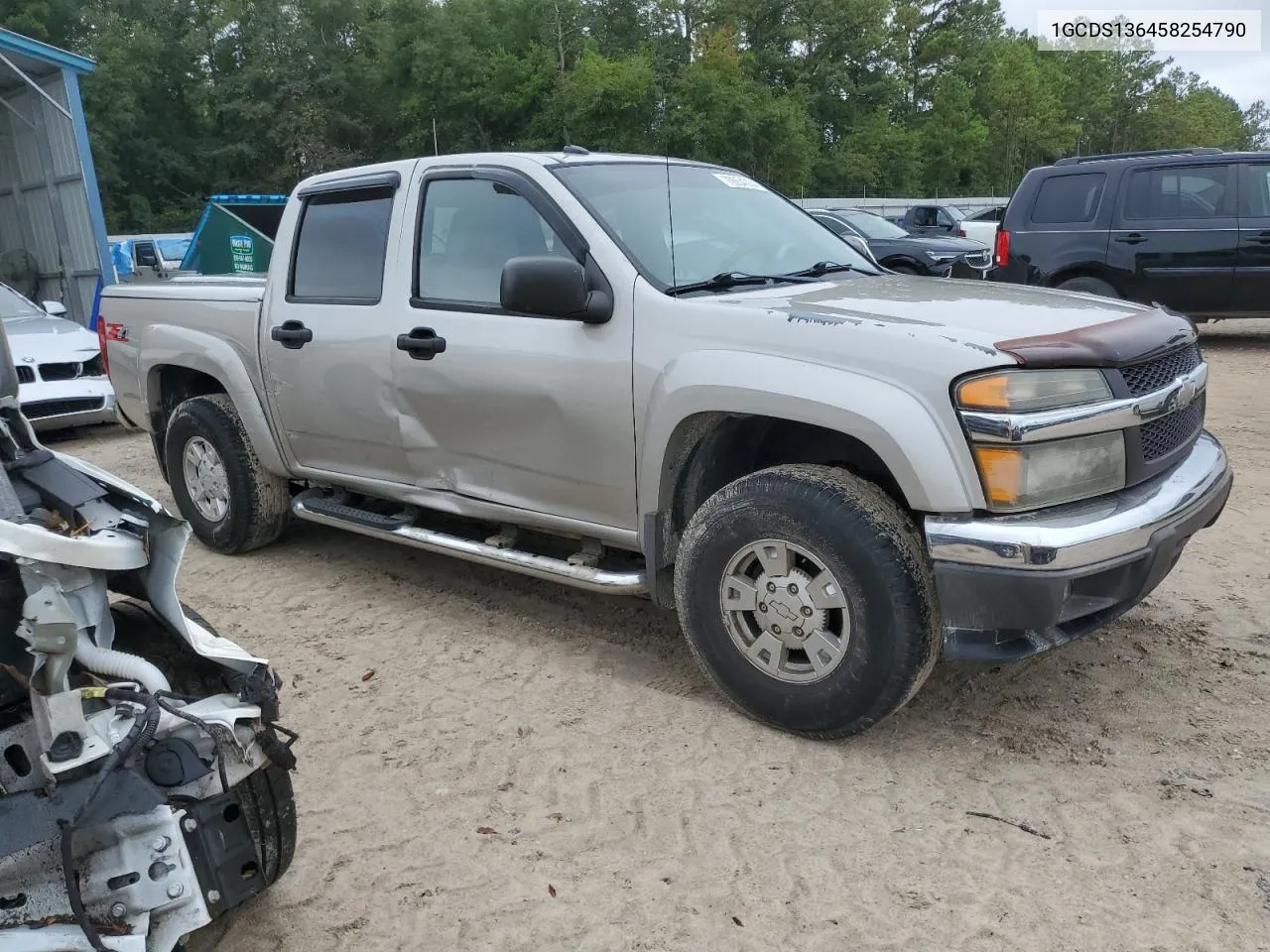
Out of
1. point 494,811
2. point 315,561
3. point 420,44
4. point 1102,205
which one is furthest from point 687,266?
point 420,44

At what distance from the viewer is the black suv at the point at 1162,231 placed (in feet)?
32.3

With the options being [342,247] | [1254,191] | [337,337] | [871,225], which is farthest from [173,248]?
[1254,191]

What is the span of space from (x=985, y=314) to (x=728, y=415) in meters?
0.86

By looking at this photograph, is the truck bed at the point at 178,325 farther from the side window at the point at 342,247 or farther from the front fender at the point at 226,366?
the side window at the point at 342,247

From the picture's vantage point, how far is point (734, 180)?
4.57m

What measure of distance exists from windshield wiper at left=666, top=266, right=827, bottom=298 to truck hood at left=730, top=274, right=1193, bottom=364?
12cm

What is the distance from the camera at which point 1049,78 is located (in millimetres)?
56469

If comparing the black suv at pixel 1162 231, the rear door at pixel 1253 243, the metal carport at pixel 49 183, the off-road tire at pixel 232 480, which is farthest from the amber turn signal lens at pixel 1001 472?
the metal carport at pixel 49 183

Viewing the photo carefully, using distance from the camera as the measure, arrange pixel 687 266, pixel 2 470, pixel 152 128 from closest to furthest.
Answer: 1. pixel 2 470
2. pixel 687 266
3. pixel 152 128

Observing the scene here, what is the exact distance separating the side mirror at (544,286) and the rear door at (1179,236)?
8.27 meters

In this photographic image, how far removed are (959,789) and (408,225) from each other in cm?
302

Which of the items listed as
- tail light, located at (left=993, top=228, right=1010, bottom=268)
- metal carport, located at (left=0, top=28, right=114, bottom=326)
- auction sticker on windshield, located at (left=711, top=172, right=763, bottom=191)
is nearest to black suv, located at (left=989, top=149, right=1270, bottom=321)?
tail light, located at (left=993, top=228, right=1010, bottom=268)

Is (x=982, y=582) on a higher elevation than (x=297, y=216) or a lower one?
lower

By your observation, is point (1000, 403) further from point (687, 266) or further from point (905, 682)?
point (687, 266)
